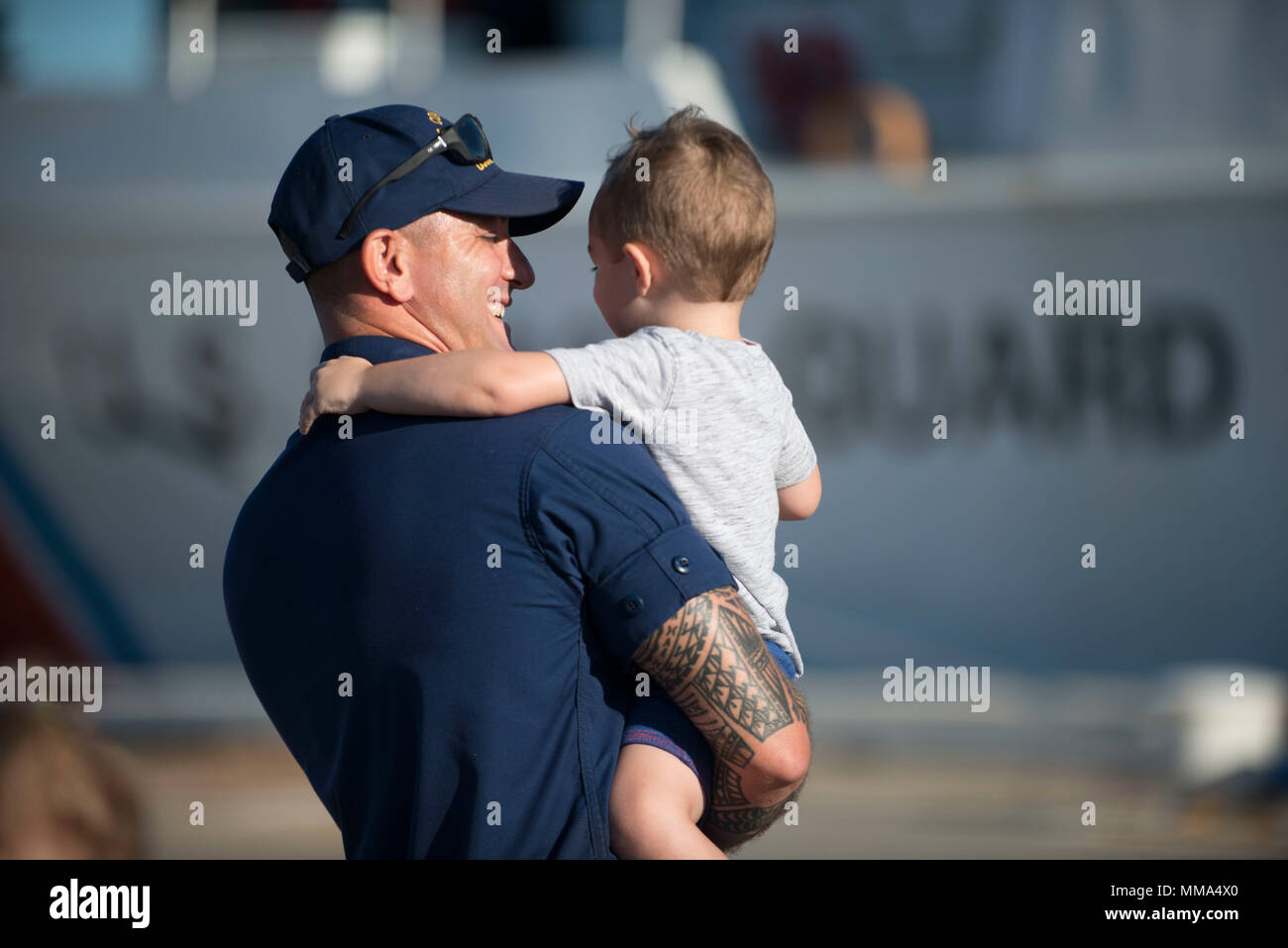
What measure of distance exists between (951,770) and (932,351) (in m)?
2.55

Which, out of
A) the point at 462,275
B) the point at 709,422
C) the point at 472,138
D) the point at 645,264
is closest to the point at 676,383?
the point at 709,422

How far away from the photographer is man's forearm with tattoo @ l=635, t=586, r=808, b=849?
70.6 inches

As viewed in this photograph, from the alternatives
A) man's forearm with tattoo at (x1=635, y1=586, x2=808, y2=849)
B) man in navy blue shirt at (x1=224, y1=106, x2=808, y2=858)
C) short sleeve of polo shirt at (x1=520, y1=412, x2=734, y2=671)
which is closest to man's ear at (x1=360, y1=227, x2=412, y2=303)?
man in navy blue shirt at (x1=224, y1=106, x2=808, y2=858)

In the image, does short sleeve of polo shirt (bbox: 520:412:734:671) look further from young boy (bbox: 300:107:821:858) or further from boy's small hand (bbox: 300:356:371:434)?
boy's small hand (bbox: 300:356:371:434)

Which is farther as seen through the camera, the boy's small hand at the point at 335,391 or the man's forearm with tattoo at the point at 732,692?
the boy's small hand at the point at 335,391

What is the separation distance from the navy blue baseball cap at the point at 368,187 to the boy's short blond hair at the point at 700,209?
0.19 meters

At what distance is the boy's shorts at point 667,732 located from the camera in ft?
6.18

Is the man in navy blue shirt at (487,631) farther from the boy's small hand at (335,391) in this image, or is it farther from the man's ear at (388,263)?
the man's ear at (388,263)

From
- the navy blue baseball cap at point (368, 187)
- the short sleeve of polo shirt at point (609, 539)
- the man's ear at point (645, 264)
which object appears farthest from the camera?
the man's ear at point (645, 264)

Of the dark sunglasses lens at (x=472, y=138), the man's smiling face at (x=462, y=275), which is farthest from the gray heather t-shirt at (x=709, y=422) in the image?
the dark sunglasses lens at (x=472, y=138)
